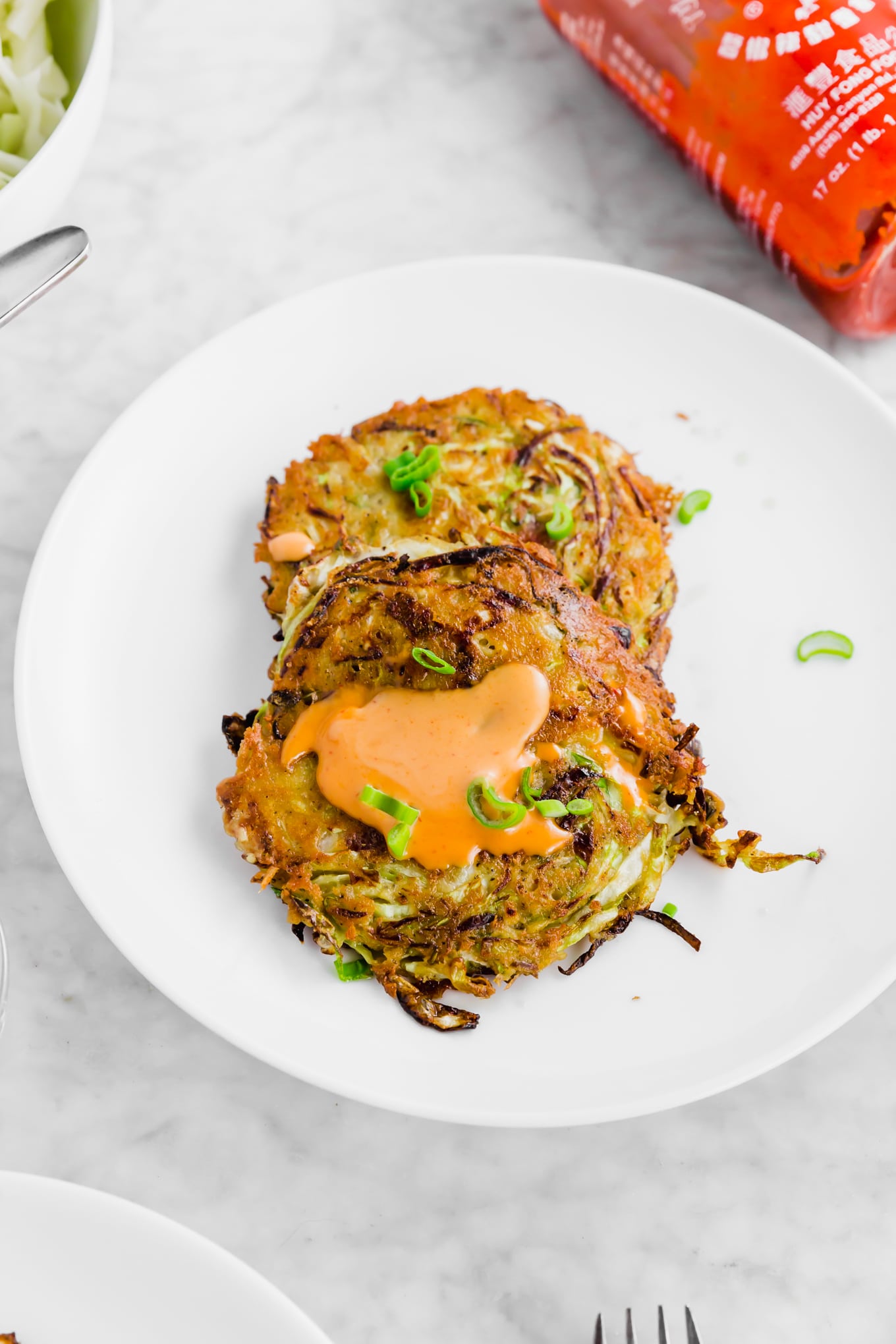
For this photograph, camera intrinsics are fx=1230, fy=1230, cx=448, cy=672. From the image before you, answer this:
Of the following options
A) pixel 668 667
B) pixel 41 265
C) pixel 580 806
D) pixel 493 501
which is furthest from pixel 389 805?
pixel 41 265

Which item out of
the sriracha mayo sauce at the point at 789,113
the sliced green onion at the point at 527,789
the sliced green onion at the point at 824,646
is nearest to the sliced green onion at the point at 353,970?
the sliced green onion at the point at 527,789

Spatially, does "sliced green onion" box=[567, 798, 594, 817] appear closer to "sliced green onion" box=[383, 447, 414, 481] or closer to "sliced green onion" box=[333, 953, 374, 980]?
"sliced green onion" box=[333, 953, 374, 980]

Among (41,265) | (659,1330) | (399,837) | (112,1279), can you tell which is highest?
(41,265)

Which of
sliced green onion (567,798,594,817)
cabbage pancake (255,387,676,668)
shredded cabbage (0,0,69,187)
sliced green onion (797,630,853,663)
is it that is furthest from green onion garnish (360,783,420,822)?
shredded cabbage (0,0,69,187)

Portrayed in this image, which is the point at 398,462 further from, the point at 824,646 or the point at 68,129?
the point at 824,646

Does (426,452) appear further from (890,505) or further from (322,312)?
(890,505)
